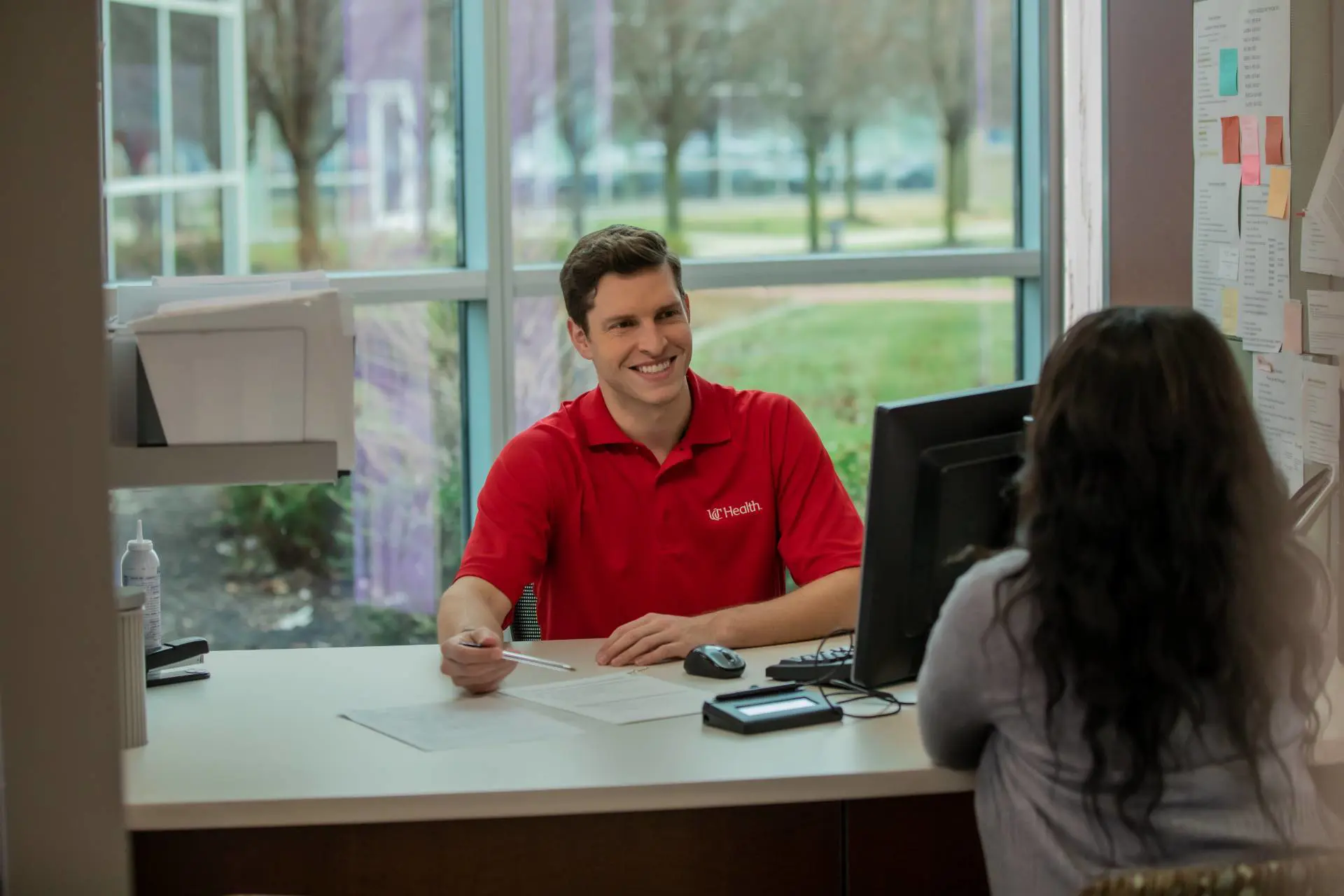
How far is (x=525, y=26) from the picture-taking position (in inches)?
146

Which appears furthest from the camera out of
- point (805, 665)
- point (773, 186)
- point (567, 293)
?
point (773, 186)

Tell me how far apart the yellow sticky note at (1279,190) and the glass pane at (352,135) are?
189cm

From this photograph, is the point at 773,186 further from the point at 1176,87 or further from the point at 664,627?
the point at 664,627

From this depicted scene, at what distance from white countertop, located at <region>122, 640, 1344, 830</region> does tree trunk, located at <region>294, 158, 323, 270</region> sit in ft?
5.58

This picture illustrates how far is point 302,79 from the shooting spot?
355cm

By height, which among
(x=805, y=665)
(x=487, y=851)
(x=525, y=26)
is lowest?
(x=487, y=851)

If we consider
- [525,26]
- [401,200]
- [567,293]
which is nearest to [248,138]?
[401,200]

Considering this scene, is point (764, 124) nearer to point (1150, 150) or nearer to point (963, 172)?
point (963, 172)

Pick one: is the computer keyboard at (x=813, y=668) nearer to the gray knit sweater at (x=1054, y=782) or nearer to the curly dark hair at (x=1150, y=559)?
the gray knit sweater at (x=1054, y=782)

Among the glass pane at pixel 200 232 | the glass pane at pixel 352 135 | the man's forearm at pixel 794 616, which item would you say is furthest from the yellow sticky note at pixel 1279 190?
the glass pane at pixel 200 232

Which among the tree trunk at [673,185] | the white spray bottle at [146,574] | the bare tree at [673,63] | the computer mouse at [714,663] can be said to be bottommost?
the computer mouse at [714,663]

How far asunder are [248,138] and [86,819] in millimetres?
2220

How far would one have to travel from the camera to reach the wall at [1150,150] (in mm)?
3217

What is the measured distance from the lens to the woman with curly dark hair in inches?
61.9
